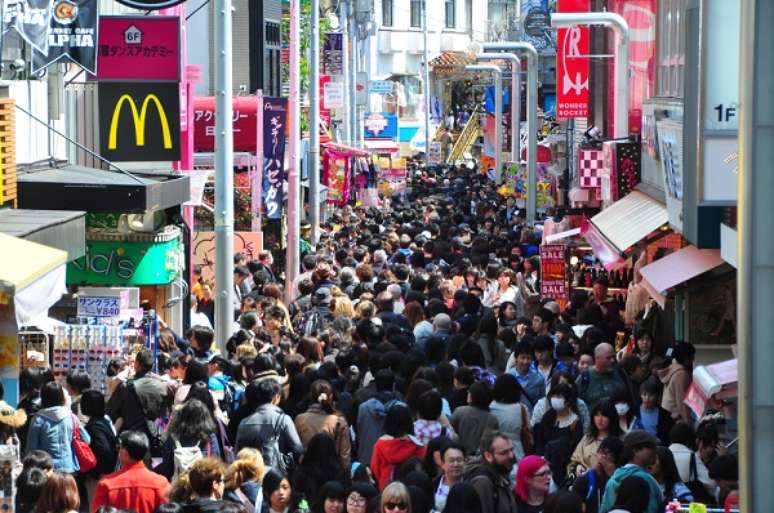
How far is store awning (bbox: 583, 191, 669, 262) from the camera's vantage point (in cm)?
1967

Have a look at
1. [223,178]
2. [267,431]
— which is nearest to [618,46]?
[223,178]

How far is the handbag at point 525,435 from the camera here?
12.7 m

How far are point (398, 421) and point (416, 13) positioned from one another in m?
85.4

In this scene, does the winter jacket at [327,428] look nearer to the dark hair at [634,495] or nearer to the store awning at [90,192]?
the dark hair at [634,495]

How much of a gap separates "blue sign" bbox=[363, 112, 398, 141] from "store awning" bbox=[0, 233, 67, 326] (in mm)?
53331

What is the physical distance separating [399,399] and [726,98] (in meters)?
3.41

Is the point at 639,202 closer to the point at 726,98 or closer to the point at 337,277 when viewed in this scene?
the point at 337,277

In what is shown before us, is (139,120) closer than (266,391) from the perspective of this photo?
No

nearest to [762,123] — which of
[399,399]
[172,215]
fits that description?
[399,399]

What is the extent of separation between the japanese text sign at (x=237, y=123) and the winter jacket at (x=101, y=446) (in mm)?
16443

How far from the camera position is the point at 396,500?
9664 millimetres

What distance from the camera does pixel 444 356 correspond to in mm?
15938

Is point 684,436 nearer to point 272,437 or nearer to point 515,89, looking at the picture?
point 272,437

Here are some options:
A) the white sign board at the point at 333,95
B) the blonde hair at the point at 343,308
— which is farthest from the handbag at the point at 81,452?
the white sign board at the point at 333,95
